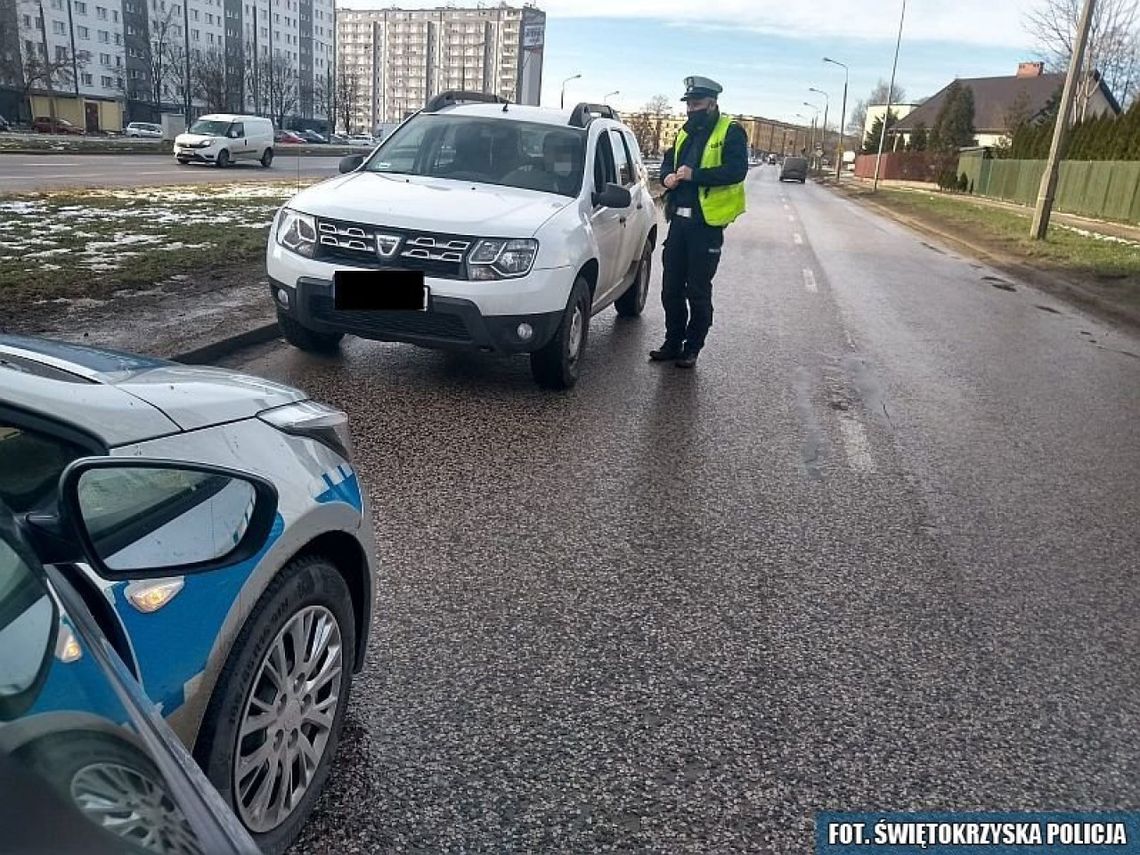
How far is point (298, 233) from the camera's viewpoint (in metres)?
6.22

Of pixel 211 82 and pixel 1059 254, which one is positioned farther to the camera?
pixel 211 82

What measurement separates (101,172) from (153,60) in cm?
8752

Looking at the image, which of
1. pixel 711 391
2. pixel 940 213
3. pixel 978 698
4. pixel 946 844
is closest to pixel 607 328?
pixel 711 391

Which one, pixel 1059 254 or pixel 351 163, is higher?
pixel 351 163

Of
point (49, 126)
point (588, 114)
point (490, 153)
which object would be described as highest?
point (588, 114)

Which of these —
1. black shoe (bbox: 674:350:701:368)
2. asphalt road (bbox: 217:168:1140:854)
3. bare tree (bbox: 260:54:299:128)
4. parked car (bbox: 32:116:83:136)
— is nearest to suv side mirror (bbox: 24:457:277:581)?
asphalt road (bbox: 217:168:1140:854)

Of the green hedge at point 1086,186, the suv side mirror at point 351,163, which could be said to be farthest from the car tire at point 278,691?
the green hedge at point 1086,186

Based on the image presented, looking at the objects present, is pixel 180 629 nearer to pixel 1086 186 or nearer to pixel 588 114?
pixel 588 114

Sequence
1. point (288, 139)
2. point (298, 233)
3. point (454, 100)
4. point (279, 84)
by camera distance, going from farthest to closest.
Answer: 1. point (279, 84)
2. point (288, 139)
3. point (454, 100)
4. point (298, 233)

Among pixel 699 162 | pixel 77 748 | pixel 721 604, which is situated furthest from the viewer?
pixel 699 162

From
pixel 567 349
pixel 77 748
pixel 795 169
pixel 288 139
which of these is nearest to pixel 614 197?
pixel 567 349

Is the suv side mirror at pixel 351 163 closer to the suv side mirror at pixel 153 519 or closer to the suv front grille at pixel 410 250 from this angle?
the suv front grille at pixel 410 250

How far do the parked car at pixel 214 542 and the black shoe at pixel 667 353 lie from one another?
18.0ft

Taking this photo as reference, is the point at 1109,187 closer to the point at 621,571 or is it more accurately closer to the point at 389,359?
the point at 389,359
